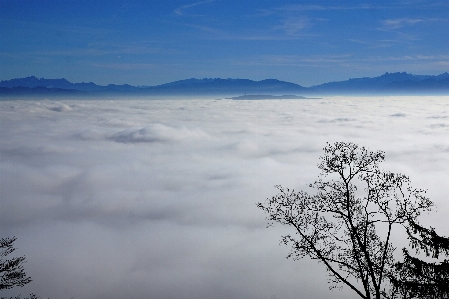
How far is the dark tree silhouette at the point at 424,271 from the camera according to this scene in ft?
44.1

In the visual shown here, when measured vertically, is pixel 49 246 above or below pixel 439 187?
below

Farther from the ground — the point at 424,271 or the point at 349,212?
the point at 349,212

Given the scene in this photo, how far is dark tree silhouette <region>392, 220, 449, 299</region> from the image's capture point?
13438 mm

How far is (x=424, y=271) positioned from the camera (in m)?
14.3

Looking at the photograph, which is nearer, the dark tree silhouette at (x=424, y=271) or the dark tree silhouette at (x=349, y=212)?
the dark tree silhouette at (x=424, y=271)

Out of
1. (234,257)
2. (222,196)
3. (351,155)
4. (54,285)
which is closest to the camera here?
(351,155)

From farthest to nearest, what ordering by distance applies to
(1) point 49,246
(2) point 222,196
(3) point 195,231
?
(2) point 222,196 → (3) point 195,231 → (1) point 49,246

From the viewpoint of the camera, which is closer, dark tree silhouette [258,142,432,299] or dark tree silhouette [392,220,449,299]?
dark tree silhouette [392,220,449,299]

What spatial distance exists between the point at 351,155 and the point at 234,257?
353 ft

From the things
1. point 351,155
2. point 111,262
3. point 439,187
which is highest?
point 351,155

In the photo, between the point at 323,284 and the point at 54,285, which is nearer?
the point at 54,285

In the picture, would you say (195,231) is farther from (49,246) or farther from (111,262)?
(49,246)

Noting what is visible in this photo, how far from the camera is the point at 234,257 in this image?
118375 millimetres

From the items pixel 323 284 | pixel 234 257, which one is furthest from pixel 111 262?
pixel 323 284
